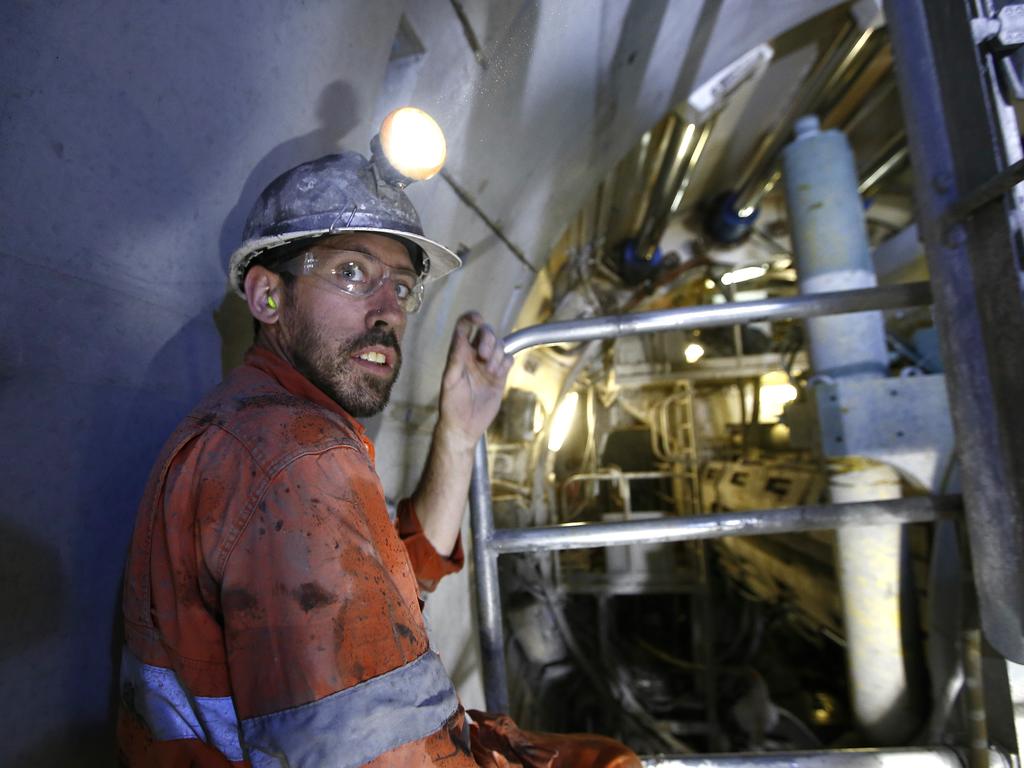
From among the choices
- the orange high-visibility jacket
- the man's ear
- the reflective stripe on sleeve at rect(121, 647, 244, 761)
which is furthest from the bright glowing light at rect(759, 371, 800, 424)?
the reflective stripe on sleeve at rect(121, 647, 244, 761)

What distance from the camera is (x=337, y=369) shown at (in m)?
0.95

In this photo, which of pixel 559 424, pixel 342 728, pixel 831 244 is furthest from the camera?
pixel 559 424

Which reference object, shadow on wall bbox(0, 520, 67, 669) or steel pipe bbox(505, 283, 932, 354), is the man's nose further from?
shadow on wall bbox(0, 520, 67, 669)

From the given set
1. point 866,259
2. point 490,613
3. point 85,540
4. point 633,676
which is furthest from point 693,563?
point 85,540

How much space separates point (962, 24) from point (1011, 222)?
44 centimetres

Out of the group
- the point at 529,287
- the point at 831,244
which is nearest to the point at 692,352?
the point at 831,244

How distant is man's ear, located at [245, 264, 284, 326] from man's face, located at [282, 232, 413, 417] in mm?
31

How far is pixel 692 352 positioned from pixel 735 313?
16.4 feet

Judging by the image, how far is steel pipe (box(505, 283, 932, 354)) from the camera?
42.6 inches

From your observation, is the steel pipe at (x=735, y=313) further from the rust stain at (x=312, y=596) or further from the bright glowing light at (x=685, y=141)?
the bright glowing light at (x=685, y=141)

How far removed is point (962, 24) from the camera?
0.97m

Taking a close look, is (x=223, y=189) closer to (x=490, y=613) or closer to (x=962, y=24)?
(x=490, y=613)

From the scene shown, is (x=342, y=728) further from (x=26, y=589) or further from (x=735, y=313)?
(x=735, y=313)

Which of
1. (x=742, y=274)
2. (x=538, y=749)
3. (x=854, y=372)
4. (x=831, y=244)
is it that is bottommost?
(x=538, y=749)
